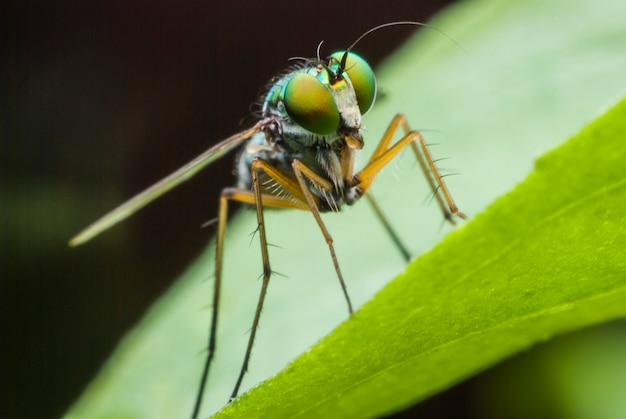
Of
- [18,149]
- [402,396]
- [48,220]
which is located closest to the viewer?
[402,396]

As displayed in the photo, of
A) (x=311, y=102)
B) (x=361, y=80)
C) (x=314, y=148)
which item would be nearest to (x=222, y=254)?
(x=314, y=148)

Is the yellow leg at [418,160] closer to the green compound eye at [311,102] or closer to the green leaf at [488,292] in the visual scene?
the green compound eye at [311,102]

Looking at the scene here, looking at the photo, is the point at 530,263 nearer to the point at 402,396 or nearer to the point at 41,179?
the point at 402,396

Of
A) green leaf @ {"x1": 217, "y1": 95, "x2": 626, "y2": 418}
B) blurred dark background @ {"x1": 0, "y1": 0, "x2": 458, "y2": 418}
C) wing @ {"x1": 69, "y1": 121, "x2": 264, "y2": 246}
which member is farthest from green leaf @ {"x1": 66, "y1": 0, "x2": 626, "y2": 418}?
blurred dark background @ {"x1": 0, "y1": 0, "x2": 458, "y2": 418}

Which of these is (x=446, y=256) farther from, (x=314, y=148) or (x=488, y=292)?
(x=314, y=148)

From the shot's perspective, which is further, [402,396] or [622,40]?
[622,40]

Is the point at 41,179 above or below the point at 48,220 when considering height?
above

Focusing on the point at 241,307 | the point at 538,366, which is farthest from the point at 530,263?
the point at 538,366

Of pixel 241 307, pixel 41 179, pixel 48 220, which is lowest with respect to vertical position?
pixel 241 307
